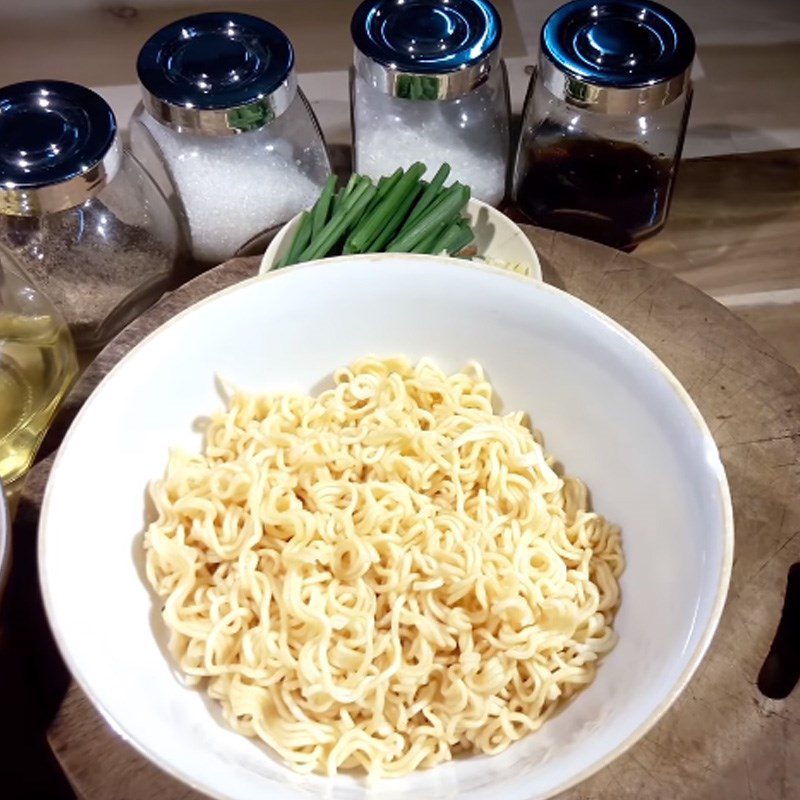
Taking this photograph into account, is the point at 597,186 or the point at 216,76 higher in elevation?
the point at 216,76

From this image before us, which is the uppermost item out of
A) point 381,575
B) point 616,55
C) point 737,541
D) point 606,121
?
point 616,55

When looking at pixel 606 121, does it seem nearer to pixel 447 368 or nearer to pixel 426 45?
pixel 426 45

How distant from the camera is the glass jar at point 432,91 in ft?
4.46

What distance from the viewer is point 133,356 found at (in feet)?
3.43

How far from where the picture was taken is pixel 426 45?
4.50 ft

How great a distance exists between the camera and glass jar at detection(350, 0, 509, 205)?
1.36 m

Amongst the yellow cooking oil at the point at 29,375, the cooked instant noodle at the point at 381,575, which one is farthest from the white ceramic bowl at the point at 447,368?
the yellow cooking oil at the point at 29,375

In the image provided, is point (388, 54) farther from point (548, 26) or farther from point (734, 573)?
point (734, 573)

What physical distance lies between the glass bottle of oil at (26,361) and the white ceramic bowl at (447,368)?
262mm

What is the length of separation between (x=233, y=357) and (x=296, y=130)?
47 cm

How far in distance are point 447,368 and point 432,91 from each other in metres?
0.41

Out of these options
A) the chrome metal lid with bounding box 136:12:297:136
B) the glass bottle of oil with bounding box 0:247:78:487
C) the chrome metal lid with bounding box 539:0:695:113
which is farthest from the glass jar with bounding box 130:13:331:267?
the chrome metal lid with bounding box 539:0:695:113

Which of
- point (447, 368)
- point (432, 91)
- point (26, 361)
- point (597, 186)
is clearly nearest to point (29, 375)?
point (26, 361)

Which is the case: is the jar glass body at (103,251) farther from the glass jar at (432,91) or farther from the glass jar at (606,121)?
the glass jar at (606,121)
